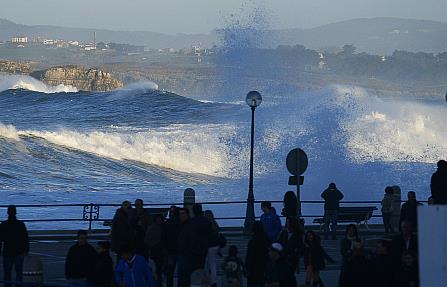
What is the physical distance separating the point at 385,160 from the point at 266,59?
31768 mm

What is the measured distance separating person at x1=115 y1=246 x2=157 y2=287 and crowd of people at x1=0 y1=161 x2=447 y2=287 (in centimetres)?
1

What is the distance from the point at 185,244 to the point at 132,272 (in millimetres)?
2320

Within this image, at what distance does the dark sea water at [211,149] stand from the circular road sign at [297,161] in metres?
8.17

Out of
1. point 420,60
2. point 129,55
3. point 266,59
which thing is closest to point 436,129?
point 266,59

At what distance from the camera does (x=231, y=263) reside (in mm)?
12609

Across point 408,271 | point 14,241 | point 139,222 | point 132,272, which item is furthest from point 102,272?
point 139,222

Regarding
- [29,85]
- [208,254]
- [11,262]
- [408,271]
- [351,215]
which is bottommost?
[29,85]

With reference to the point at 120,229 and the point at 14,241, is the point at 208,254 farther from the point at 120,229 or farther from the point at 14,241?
the point at 14,241

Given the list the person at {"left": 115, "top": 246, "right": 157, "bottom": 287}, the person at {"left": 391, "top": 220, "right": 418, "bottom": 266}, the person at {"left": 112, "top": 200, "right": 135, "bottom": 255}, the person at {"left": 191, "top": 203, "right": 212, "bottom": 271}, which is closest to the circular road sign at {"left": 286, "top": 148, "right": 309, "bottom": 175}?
the person at {"left": 112, "top": 200, "right": 135, "bottom": 255}

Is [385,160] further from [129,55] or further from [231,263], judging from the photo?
[129,55]

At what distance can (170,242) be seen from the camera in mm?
14586

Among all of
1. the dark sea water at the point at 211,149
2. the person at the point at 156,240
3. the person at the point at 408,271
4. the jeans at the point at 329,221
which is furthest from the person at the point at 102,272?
the dark sea water at the point at 211,149

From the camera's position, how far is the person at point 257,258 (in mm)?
13406

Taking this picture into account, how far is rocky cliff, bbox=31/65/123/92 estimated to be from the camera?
115m
